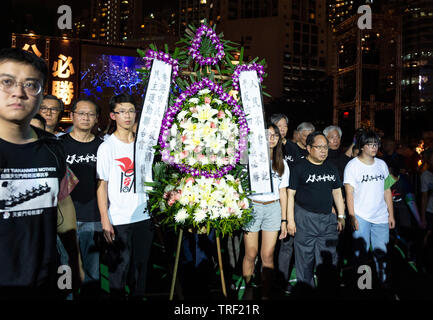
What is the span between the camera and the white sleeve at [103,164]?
344 cm

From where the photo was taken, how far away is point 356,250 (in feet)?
14.4

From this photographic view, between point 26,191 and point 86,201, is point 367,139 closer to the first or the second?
point 86,201

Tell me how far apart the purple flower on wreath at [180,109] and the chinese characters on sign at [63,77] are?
12.6 m

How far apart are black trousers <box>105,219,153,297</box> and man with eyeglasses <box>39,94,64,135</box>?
5.18ft

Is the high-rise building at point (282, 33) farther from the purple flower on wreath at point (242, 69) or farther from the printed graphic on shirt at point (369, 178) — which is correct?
the purple flower on wreath at point (242, 69)

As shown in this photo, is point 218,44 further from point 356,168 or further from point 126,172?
point 356,168

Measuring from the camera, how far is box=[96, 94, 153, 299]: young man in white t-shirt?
3.43 m

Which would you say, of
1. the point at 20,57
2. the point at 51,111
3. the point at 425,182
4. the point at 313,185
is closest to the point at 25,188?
the point at 20,57

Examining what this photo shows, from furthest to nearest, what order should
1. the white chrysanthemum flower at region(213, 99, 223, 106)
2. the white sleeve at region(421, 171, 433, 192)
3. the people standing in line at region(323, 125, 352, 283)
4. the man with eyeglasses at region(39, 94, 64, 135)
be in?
the people standing in line at region(323, 125, 352, 283), the white sleeve at region(421, 171, 433, 192), the man with eyeglasses at region(39, 94, 64, 135), the white chrysanthemum flower at region(213, 99, 223, 106)

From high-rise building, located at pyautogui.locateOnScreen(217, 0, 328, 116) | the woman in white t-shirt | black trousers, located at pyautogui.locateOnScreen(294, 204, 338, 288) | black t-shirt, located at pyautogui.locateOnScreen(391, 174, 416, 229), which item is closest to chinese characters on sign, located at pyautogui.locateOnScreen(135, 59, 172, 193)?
the woman in white t-shirt

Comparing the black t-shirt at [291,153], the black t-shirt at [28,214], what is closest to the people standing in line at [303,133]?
the black t-shirt at [291,153]

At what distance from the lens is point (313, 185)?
4.20 meters

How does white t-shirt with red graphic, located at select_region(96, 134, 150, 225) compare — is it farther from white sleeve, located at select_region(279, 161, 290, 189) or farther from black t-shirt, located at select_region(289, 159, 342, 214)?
black t-shirt, located at select_region(289, 159, 342, 214)

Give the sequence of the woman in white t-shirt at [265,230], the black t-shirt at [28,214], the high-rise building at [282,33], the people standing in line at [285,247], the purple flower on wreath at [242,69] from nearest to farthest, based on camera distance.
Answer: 1. the black t-shirt at [28,214]
2. the purple flower on wreath at [242,69]
3. the woman in white t-shirt at [265,230]
4. the people standing in line at [285,247]
5. the high-rise building at [282,33]
